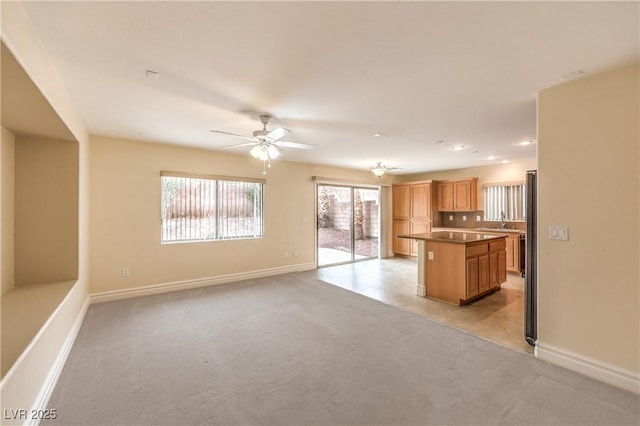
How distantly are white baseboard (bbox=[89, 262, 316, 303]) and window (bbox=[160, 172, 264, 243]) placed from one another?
708mm

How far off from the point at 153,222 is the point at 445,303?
4.61 m

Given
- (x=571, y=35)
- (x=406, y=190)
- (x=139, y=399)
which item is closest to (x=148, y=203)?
(x=139, y=399)

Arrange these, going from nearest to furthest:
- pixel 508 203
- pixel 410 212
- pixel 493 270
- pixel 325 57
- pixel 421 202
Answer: pixel 325 57
pixel 493 270
pixel 508 203
pixel 421 202
pixel 410 212

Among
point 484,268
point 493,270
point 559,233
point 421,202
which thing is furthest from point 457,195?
point 559,233

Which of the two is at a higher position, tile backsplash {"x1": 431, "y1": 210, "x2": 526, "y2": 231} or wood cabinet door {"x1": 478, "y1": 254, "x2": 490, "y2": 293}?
tile backsplash {"x1": 431, "y1": 210, "x2": 526, "y2": 231}

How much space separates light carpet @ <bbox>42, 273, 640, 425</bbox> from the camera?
70.3 inches

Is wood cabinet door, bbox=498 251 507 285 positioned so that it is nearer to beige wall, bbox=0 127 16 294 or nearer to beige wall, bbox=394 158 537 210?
beige wall, bbox=394 158 537 210

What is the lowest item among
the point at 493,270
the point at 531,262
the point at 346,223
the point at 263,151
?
the point at 493,270

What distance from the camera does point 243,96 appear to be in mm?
2627

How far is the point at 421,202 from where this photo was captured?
748 cm

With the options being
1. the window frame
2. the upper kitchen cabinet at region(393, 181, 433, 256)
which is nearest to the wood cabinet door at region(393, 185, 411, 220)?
the upper kitchen cabinet at region(393, 181, 433, 256)

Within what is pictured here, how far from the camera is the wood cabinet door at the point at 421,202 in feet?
24.0

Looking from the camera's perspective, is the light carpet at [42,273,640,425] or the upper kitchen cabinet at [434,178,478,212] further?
the upper kitchen cabinet at [434,178,478,212]

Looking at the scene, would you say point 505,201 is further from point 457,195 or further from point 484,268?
point 484,268
